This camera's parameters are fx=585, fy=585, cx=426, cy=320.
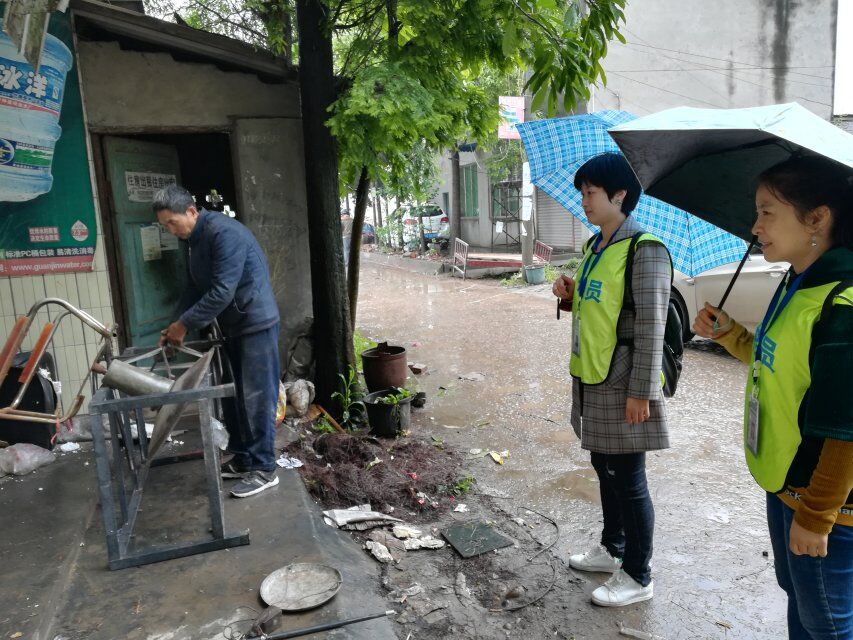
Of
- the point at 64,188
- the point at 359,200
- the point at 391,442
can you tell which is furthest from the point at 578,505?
the point at 64,188

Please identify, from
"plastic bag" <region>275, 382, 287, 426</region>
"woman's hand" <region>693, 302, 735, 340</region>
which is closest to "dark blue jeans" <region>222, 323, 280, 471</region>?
"plastic bag" <region>275, 382, 287, 426</region>

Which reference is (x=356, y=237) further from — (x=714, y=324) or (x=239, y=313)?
(x=714, y=324)

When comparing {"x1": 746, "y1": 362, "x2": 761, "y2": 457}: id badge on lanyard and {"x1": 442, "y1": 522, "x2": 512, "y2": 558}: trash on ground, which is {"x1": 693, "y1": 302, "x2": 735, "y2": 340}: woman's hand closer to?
{"x1": 746, "y1": 362, "x2": 761, "y2": 457}: id badge on lanyard

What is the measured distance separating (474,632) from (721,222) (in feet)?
7.12

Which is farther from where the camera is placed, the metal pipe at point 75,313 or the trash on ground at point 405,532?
the trash on ground at point 405,532

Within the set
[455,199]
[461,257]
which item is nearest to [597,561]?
Answer: [461,257]

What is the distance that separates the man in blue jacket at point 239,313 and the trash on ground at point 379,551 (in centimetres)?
84

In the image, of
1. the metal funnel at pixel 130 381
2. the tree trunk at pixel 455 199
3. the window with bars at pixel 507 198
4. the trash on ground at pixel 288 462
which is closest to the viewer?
the metal funnel at pixel 130 381

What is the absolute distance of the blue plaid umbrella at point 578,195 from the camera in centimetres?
301

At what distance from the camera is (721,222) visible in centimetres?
236

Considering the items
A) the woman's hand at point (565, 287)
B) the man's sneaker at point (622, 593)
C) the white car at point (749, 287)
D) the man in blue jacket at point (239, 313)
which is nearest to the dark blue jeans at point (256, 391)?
the man in blue jacket at point (239, 313)

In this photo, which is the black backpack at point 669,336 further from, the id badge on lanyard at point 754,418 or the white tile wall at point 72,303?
the white tile wall at point 72,303

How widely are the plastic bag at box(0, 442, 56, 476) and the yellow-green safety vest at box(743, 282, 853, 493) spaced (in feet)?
14.4

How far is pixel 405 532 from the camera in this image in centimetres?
365
